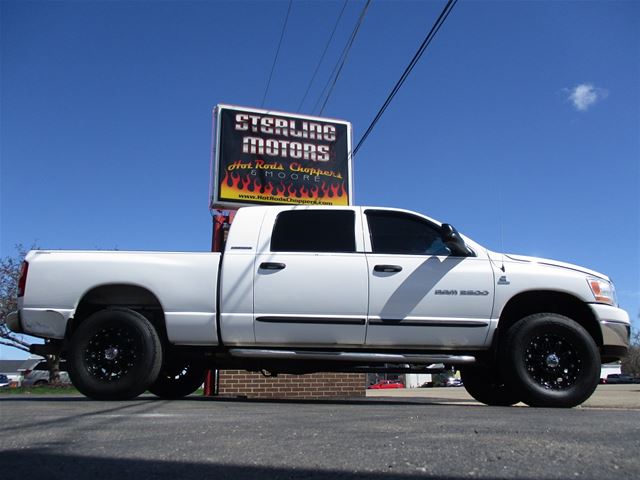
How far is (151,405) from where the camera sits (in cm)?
551

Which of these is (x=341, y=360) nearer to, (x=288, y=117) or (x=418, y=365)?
(x=418, y=365)

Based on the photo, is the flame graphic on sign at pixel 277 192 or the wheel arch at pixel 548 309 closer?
the wheel arch at pixel 548 309

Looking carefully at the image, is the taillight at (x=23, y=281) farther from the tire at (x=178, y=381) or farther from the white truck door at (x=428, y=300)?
the white truck door at (x=428, y=300)

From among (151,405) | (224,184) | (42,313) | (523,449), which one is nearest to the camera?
(523,449)

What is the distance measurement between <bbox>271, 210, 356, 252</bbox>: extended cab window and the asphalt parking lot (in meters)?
2.02

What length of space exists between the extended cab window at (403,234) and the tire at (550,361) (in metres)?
1.11

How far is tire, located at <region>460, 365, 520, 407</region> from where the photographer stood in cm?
659

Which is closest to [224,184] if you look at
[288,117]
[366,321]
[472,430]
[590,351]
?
[288,117]

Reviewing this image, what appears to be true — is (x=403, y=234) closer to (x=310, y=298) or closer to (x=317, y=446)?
(x=310, y=298)

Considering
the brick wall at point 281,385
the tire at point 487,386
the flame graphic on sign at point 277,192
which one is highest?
the flame graphic on sign at point 277,192

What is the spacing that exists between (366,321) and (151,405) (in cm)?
216

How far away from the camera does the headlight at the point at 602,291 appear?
5945 millimetres

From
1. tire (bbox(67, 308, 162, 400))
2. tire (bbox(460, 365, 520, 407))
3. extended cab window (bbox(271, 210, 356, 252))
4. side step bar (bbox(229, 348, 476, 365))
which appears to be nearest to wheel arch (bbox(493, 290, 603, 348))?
side step bar (bbox(229, 348, 476, 365))

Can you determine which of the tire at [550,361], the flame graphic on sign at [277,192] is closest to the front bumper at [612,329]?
the tire at [550,361]
